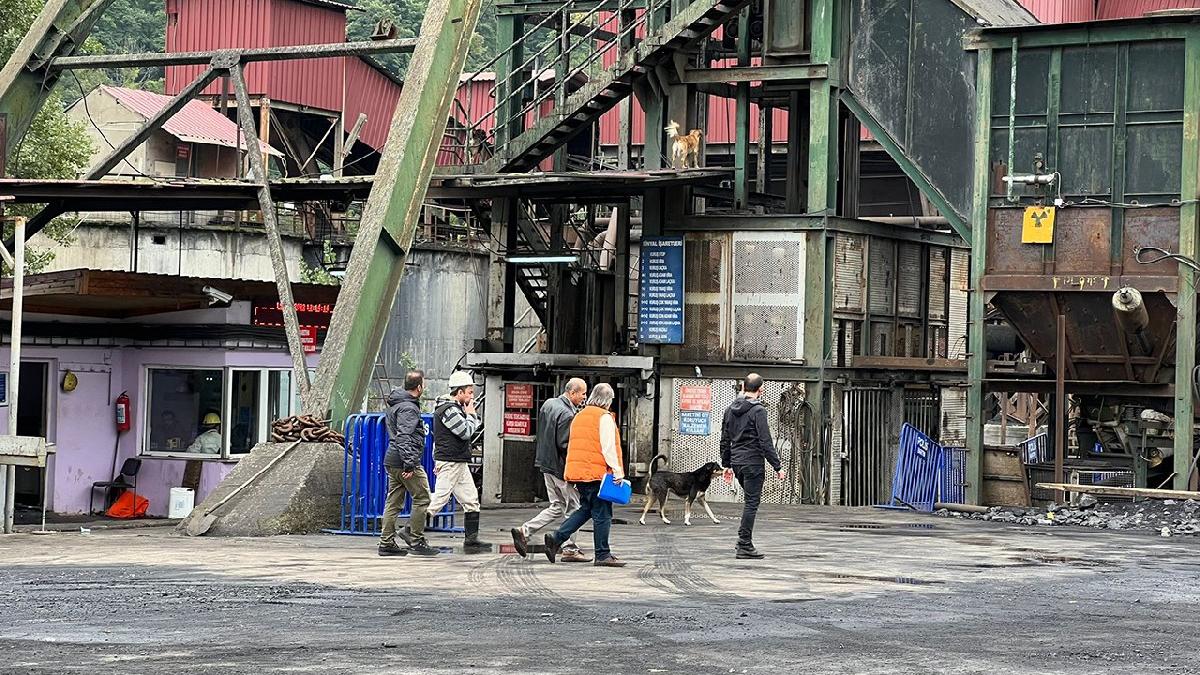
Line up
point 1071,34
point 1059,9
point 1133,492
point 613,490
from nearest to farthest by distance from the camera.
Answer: point 613,490 → point 1133,492 → point 1071,34 → point 1059,9

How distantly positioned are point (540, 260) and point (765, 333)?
3.91 m

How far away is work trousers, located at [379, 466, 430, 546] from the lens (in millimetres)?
17375

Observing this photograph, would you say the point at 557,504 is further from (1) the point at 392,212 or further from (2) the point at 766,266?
(2) the point at 766,266

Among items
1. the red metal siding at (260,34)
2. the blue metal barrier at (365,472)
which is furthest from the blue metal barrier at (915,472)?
the red metal siding at (260,34)

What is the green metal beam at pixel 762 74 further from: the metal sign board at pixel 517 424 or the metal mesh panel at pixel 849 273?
the metal sign board at pixel 517 424

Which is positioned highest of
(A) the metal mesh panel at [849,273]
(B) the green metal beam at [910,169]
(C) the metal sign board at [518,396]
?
(B) the green metal beam at [910,169]

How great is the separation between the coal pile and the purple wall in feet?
37.3

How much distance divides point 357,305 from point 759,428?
6.49 metres

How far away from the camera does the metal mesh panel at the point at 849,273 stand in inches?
1133

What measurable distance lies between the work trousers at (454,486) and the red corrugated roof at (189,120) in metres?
30.9

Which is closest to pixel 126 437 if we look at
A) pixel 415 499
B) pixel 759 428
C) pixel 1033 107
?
pixel 415 499

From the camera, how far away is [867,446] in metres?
29.6

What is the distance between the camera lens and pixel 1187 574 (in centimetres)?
1677

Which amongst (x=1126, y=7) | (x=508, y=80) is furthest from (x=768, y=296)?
(x=1126, y=7)
